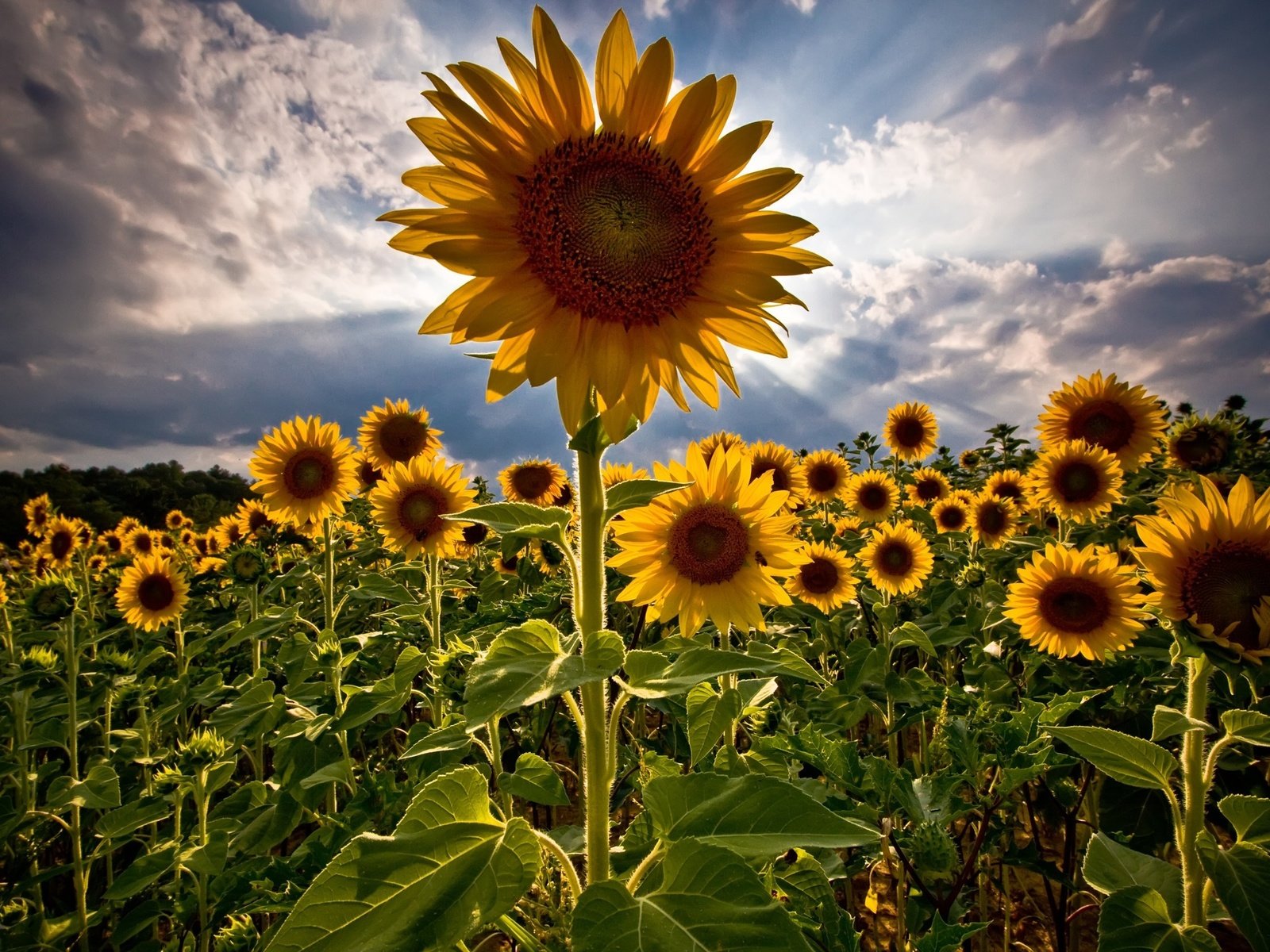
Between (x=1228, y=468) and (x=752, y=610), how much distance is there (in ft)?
12.0

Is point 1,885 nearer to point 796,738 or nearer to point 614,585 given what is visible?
point 614,585

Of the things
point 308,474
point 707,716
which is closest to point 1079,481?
point 707,716

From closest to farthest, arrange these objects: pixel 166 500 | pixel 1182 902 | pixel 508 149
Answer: pixel 508 149 → pixel 1182 902 → pixel 166 500

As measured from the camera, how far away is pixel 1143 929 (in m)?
1.63

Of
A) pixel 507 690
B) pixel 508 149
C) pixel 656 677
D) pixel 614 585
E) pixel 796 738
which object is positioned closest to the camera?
pixel 507 690

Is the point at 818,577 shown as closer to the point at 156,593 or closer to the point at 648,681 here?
the point at 648,681

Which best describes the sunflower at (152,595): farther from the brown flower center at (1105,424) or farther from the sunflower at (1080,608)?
the brown flower center at (1105,424)

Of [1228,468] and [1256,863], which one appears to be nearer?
[1256,863]

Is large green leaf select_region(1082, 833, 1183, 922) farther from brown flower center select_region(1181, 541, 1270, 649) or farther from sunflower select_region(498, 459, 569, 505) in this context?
sunflower select_region(498, 459, 569, 505)

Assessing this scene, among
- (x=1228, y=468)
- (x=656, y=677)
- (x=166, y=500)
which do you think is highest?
(x=166, y=500)

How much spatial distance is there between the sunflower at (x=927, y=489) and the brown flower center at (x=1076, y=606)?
438 centimetres

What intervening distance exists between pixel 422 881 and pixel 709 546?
162 cm

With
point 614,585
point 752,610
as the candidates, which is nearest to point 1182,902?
point 752,610

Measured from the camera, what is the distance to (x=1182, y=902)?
1801mm
